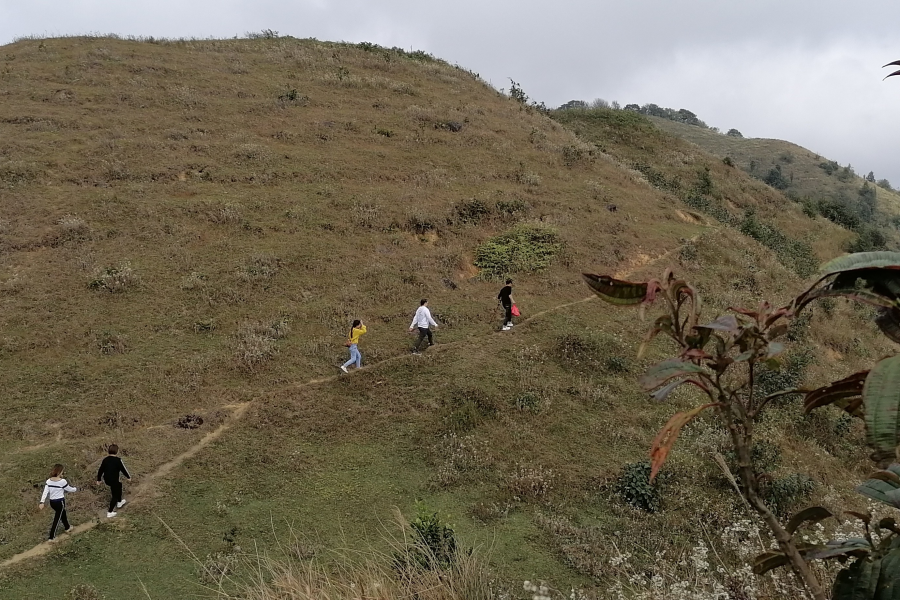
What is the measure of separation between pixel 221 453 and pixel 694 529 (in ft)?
26.1

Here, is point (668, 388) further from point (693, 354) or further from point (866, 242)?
point (866, 242)

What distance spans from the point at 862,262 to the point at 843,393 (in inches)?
19.5

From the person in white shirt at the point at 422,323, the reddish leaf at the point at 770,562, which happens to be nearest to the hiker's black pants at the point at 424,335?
the person in white shirt at the point at 422,323

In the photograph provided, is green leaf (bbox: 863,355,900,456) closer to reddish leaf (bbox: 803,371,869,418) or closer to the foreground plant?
the foreground plant

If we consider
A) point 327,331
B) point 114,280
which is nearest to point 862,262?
point 327,331

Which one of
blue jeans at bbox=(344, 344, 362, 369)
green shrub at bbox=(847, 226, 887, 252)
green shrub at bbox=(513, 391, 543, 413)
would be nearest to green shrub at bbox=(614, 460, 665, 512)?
green shrub at bbox=(513, 391, 543, 413)

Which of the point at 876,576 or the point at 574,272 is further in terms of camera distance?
the point at 574,272

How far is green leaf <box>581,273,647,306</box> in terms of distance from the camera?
1.97m

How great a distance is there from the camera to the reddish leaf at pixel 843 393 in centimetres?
198

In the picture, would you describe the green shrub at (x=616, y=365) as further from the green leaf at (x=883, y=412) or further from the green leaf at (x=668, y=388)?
the green leaf at (x=883, y=412)

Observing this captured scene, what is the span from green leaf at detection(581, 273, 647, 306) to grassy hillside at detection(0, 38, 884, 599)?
4.23m

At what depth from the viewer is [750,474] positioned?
2.09 meters

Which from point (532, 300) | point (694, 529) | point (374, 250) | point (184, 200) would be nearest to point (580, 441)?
point (694, 529)

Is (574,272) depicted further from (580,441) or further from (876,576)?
(876,576)
